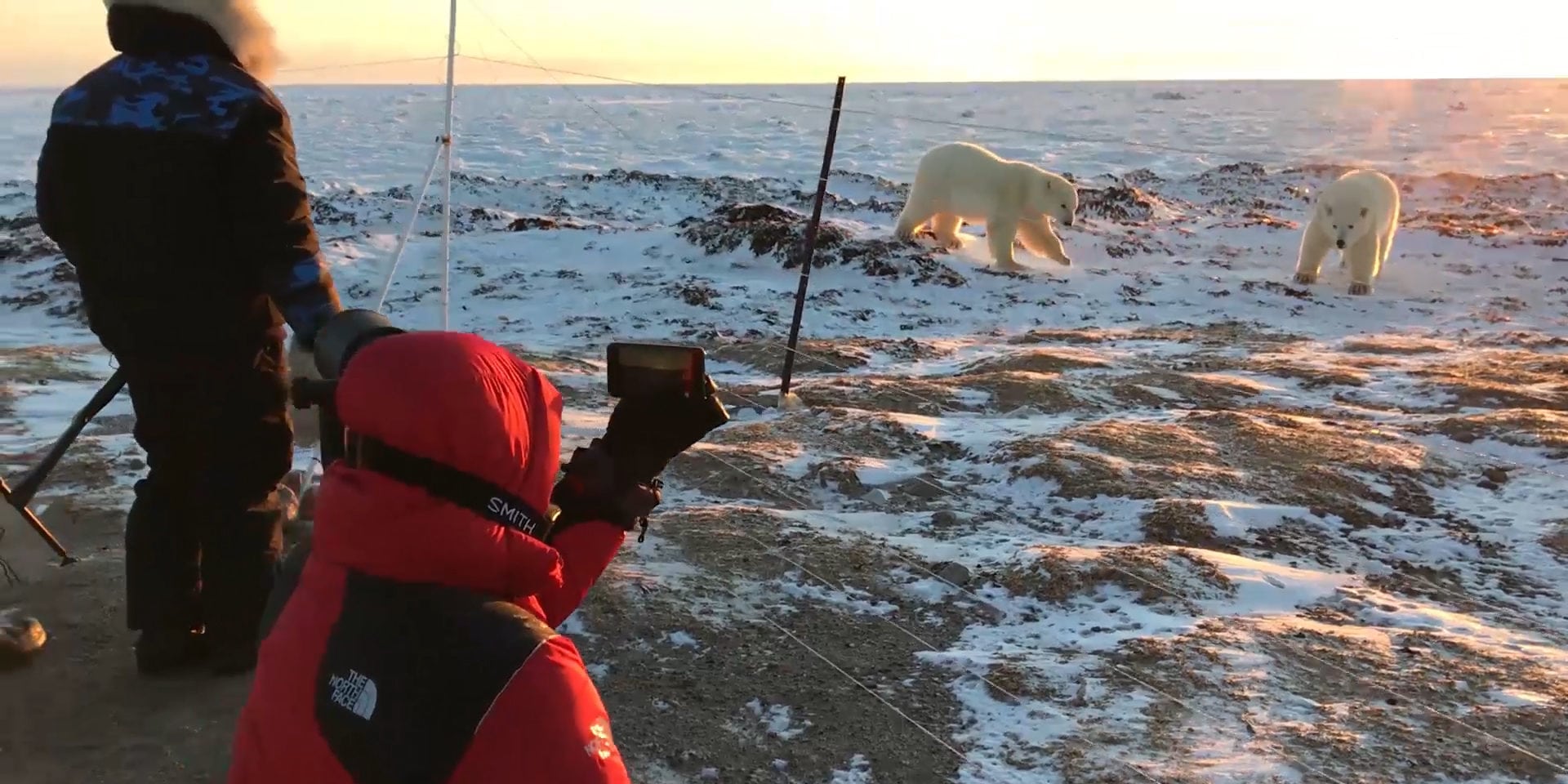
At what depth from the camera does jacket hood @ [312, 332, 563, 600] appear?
1.17 metres

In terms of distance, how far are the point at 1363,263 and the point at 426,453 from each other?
12117 millimetres

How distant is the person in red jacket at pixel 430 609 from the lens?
1098mm

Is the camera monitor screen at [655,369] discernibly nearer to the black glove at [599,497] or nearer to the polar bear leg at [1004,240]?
the black glove at [599,497]

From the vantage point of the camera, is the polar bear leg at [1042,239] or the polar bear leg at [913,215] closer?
the polar bear leg at [1042,239]

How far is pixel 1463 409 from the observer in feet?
20.9

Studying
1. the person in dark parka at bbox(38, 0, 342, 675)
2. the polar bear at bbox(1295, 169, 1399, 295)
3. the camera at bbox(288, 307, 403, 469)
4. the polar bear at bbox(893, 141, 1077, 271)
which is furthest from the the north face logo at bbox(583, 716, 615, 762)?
the polar bear at bbox(1295, 169, 1399, 295)

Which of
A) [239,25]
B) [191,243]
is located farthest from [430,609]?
[239,25]

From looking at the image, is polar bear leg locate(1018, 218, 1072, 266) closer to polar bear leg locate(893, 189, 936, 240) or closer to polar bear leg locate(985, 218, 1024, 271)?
polar bear leg locate(985, 218, 1024, 271)

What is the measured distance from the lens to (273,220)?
226 centimetres

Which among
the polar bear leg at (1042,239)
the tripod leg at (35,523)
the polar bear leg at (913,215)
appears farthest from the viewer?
the polar bear leg at (913,215)

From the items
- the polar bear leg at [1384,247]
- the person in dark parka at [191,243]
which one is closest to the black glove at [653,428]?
the person in dark parka at [191,243]

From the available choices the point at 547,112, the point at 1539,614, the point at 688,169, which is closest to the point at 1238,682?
the point at 1539,614

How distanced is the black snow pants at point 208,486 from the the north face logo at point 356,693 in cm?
153

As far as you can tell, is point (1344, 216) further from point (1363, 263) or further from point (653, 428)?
point (653, 428)
